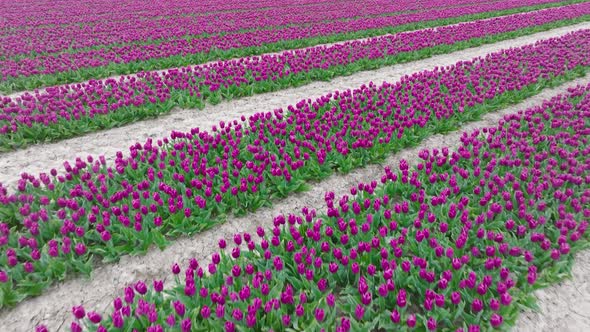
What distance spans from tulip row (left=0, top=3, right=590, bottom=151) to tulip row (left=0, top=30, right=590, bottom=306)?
2024 mm

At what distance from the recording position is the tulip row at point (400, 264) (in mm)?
3469

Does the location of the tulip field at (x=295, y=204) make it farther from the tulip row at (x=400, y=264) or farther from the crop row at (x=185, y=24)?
the crop row at (x=185, y=24)

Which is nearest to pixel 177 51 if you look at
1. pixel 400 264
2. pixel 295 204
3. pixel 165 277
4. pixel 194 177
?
pixel 194 177

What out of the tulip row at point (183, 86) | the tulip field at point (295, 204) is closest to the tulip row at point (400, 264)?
the tulip field at point (295, 204)

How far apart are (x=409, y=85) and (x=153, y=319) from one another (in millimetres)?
9205

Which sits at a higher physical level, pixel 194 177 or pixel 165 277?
pixel 194 177

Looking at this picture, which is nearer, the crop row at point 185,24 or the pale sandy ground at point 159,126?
the pale sandy ground at point 159,126

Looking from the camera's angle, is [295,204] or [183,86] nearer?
[295,204]

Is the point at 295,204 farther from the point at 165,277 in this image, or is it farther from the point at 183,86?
the point at 183,86

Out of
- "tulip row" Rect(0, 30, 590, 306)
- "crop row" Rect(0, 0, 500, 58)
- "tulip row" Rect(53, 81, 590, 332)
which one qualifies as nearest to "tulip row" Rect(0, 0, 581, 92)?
"crop row" Rect(0, 0, 500, 58)

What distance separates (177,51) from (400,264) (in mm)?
13235

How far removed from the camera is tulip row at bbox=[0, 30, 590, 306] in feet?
15.0

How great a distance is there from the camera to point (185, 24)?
20.2 meters

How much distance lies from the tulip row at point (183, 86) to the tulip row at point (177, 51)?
49.8 inches
